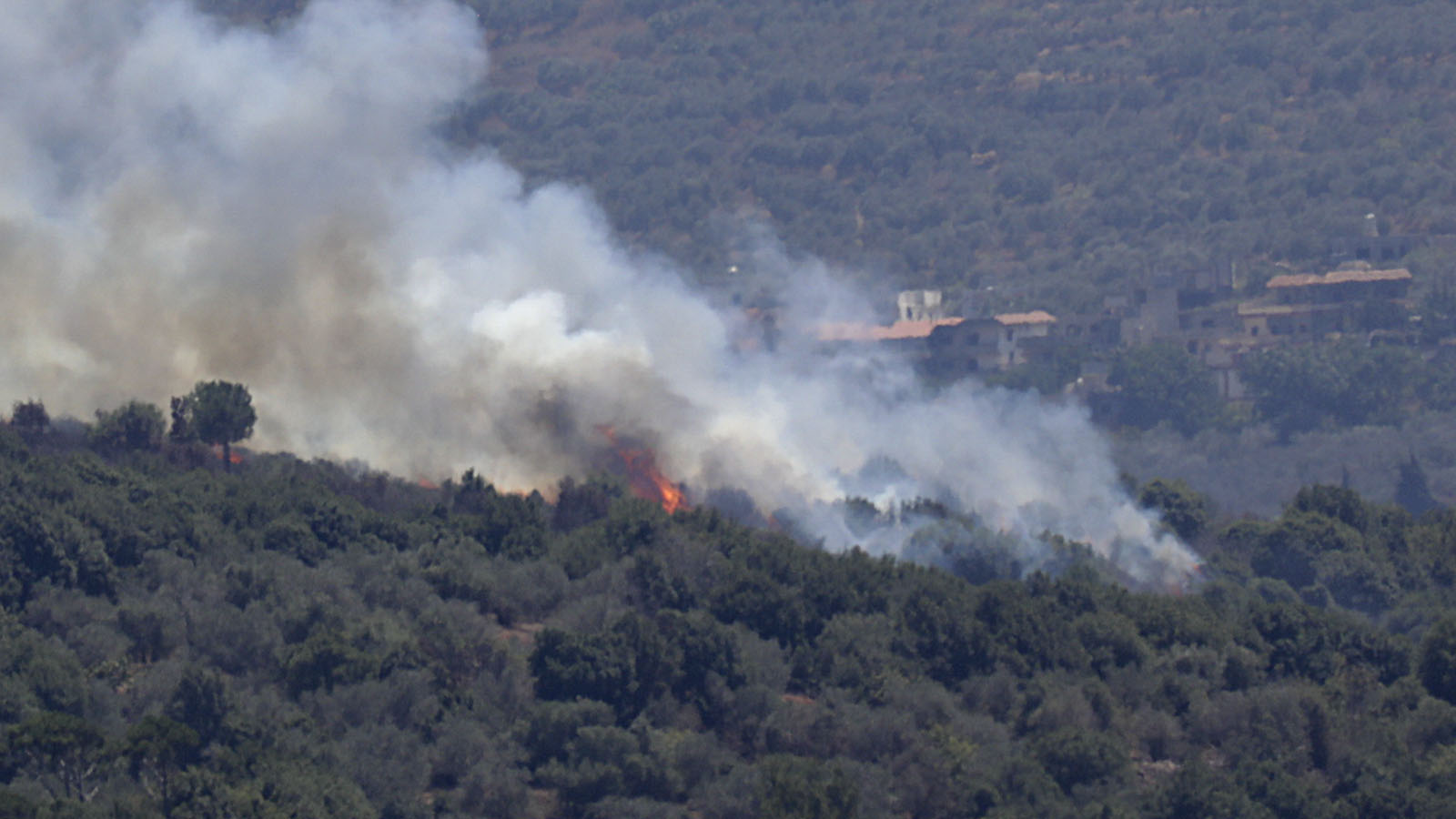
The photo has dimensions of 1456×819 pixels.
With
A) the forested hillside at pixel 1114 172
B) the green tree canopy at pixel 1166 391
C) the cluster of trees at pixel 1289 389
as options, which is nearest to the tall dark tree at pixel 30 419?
the cluster of trees at pixel 1289 389

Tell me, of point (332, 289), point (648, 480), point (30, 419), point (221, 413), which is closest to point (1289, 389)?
point (648, 480)

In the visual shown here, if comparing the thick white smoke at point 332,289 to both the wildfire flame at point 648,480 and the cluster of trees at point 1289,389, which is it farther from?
the cluster of trees at point 1289,389

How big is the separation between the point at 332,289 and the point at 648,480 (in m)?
10.7

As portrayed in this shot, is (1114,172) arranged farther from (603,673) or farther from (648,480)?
(603,673)

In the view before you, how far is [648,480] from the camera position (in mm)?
75875

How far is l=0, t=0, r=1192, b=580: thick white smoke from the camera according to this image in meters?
74.5

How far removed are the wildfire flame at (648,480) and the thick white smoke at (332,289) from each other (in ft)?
1.32

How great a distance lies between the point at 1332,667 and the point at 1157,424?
72.6 metres

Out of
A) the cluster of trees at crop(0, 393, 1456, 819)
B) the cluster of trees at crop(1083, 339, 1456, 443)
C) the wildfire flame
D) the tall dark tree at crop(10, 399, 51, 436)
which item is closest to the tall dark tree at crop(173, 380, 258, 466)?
the cluster of trees at crop(0, 393, 1456, 819)

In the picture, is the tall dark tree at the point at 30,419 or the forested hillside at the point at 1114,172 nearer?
the tall dark tree at the point at 30,419

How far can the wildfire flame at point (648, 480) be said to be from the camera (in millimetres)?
75562

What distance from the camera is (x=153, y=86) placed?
270 ft

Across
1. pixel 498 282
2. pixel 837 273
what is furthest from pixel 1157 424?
pixel 498 282

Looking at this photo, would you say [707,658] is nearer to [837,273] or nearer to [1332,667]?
[1332,667]
